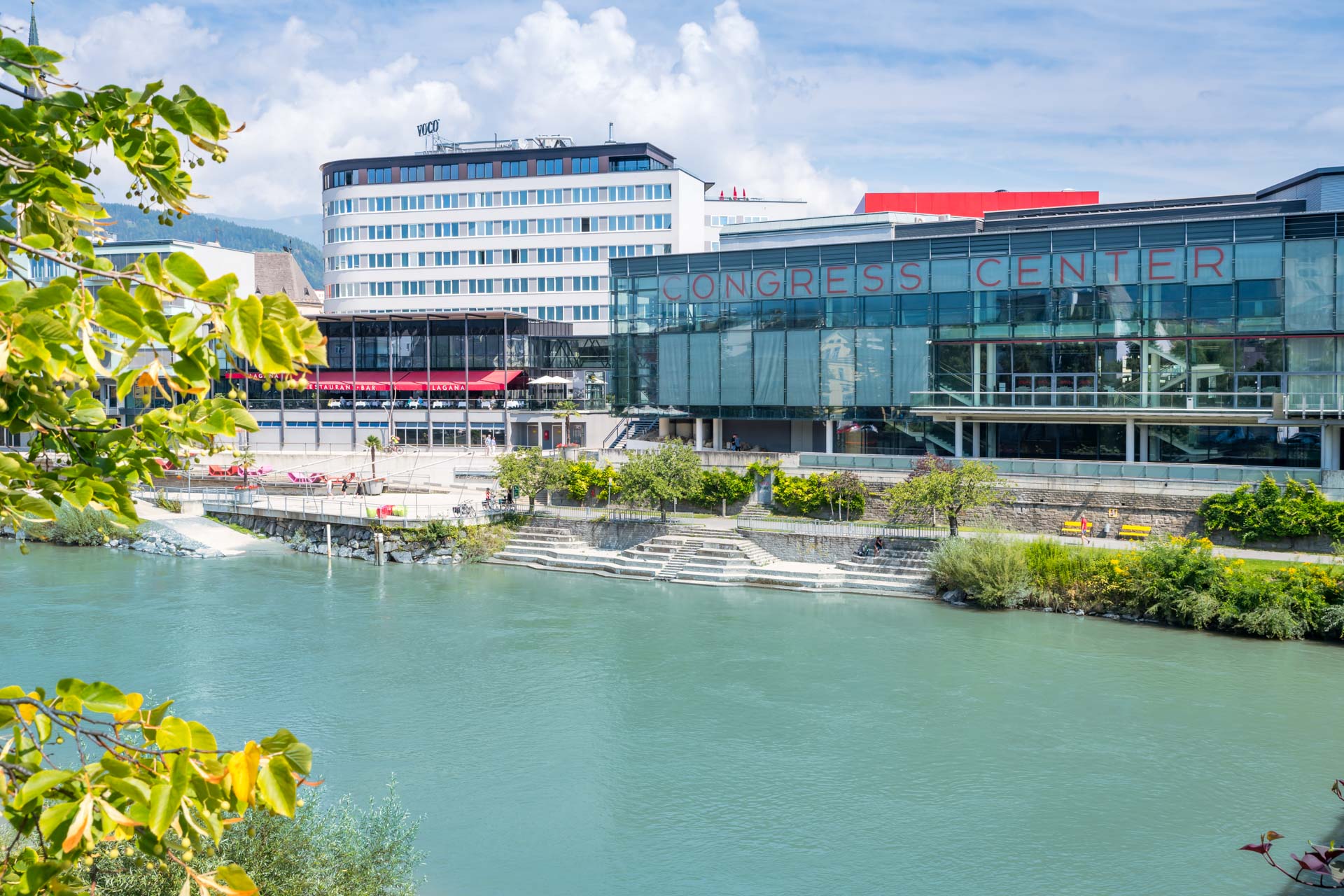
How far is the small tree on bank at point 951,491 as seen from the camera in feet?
123

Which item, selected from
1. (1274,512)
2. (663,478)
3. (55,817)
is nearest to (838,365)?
(663,478)

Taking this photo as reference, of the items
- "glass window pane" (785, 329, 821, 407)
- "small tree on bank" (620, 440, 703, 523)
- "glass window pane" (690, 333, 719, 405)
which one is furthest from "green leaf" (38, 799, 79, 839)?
"glass window pane" (690, 333, 719, 405)

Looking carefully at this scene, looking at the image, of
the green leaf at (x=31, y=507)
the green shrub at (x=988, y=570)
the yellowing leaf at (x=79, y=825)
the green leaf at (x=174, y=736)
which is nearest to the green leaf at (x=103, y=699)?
the green leaf at (x=174, y=736)

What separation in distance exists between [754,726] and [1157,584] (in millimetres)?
15177

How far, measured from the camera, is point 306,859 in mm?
13234

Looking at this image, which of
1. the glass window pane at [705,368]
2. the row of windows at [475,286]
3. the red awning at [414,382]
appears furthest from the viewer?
the row of windows at [475,286]

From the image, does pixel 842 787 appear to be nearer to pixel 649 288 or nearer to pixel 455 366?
pixel 649 288

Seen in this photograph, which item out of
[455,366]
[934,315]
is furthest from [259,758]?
[455,366]

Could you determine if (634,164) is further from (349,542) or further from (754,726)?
(754,726)

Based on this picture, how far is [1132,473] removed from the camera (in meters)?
38.3

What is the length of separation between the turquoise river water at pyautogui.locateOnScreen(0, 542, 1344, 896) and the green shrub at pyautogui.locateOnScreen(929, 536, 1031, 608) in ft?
3.08

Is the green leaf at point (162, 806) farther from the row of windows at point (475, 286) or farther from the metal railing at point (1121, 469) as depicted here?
the row of windows at point (475, 286)

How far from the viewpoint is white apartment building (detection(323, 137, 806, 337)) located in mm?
71750

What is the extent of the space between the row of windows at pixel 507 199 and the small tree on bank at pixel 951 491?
3761cm
